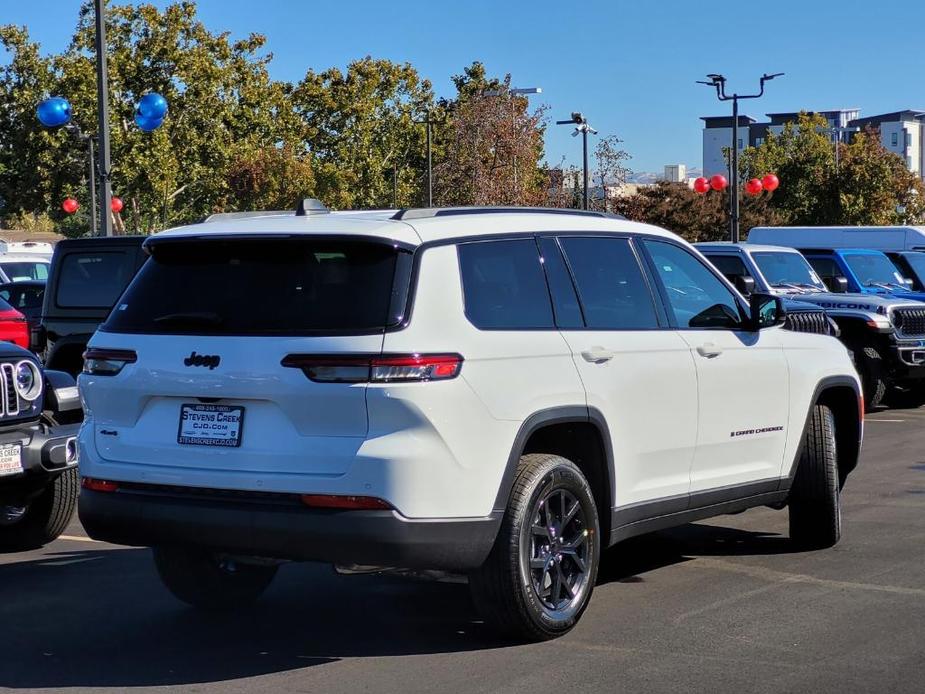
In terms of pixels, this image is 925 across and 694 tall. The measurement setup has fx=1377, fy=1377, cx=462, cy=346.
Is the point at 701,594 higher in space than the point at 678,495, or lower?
lower

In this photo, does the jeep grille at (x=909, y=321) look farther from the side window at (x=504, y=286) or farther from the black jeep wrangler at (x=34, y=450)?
the side window at (x=504, y=286)

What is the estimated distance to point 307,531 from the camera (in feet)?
17.9

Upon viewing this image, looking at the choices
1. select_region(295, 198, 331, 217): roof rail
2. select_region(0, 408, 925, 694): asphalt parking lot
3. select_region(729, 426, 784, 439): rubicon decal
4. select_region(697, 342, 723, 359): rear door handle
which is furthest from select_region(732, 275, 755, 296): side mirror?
select_region(295, 198, 331, 217): roof rail

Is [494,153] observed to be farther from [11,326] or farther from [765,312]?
[765,312]

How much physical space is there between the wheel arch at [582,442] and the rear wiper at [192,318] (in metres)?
1.39

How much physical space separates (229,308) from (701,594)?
293cm

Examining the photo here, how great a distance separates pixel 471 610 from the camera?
22.5 feet

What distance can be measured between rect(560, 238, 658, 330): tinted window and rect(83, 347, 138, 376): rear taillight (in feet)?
6.88

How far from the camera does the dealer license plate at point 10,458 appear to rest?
7.81 meters

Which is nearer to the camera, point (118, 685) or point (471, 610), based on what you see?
point (118, 685)

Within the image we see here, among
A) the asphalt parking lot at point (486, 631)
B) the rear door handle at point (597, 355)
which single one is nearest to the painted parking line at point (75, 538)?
the asphalt parking lot at point (486, 631)

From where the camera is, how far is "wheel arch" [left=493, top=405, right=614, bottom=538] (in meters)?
5.99

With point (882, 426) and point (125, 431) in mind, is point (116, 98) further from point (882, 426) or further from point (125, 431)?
point (125, 431)

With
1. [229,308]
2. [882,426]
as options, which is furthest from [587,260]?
[882,426]
